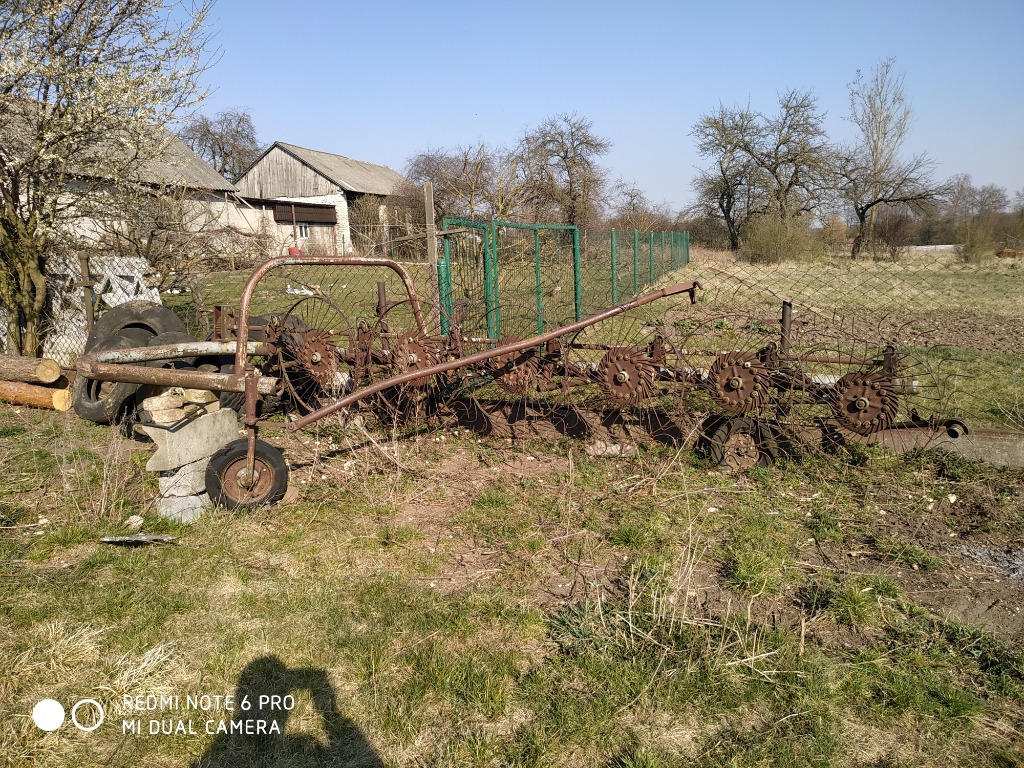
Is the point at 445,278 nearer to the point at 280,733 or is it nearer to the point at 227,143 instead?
the point at 280,733

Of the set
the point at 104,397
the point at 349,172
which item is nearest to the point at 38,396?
the point at 104,397

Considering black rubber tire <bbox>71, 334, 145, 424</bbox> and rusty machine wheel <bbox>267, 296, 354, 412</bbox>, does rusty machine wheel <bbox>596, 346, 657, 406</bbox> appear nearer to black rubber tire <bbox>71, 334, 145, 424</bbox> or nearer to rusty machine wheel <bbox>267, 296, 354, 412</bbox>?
rusty machine wheel <bbox>267, 296, 354, 412</bbox>

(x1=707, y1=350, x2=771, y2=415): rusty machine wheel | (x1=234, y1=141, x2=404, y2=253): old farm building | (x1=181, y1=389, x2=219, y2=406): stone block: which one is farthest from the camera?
(x1=234, y1=141, x2=404, y2=253): old farm building

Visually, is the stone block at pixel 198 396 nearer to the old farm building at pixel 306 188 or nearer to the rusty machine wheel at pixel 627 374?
the rusty machine wheel at pixel 627 374

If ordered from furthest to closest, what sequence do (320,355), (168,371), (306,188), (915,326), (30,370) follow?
(306,188)
(915,326)
(30,370)
(320,355)
(168,371)

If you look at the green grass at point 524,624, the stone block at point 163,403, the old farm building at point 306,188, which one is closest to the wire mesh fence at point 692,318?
the green grass at point 524,624

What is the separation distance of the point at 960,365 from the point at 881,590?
5.92 meters

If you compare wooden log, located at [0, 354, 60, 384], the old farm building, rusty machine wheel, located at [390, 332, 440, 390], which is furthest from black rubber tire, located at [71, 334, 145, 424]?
the old farm building

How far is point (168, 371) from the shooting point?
430 cm

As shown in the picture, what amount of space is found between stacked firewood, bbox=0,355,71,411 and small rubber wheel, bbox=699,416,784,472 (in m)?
5.96

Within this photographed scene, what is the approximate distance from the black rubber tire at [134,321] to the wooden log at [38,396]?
512 millimetres

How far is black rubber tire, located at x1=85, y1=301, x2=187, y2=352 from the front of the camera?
6629 mm

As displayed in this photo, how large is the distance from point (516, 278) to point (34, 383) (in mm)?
5551

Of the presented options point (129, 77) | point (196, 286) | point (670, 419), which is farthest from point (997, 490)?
point (129, 77)
